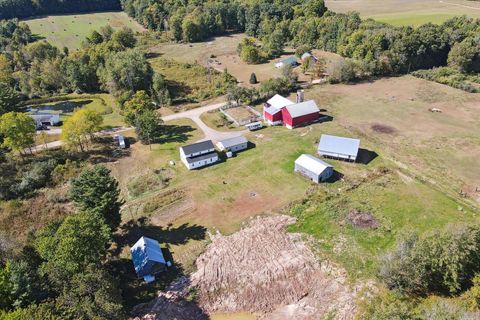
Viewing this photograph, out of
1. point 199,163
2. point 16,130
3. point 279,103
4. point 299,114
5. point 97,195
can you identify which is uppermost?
point 16,130

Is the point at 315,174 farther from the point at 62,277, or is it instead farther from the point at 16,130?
the point at 16,130

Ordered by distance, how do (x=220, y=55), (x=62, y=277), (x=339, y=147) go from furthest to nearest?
(x=220, y=55) < (x=339, y=147) < (x=62, y=277)

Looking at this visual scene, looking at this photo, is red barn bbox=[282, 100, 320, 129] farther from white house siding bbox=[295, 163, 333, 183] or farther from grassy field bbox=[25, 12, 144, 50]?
grassy field bbox=[25, 12, 144, 50]

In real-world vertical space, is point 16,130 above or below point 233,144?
above

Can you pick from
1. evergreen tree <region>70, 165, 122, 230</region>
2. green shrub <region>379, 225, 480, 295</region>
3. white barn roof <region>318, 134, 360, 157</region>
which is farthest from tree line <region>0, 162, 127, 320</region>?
white barn roof <region>318, 134, 360, 157</region>

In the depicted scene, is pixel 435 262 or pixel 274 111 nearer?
pixel 435 262

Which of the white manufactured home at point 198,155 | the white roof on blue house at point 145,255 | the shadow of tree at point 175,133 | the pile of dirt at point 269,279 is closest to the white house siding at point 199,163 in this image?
the white manufactured home at point 198,155

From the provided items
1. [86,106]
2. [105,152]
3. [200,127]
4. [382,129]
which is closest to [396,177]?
[382,129]
